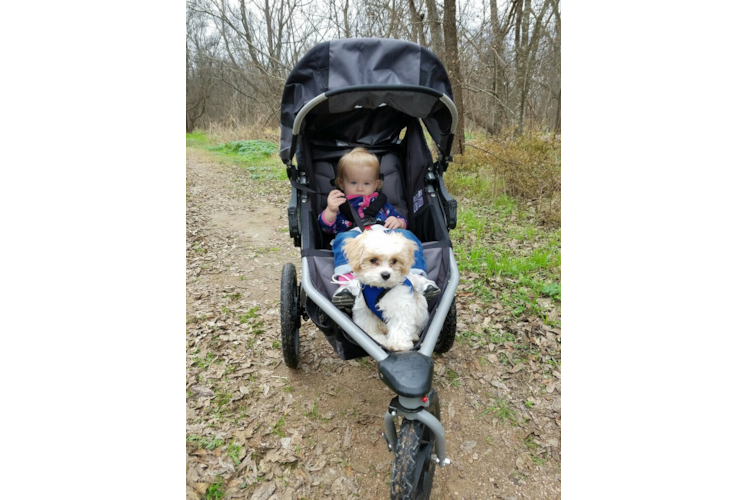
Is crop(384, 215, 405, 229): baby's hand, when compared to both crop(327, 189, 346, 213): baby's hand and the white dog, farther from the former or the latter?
the white dog

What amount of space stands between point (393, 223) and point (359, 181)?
46cm

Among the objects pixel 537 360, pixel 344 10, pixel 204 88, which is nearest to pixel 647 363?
pixel 537 360

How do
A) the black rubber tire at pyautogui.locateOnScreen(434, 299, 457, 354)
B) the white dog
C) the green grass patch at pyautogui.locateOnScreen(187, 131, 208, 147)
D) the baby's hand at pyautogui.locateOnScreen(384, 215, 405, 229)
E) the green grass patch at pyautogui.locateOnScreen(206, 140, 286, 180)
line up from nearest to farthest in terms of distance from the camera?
the white dog, the black rubber tire at pyautogui.locateOnScreen(434, 299, 457, 354), the baby's hand at pyautogui.locateOnScreen(384, 215, 405, 229), the green grass patch at pyautogui.locateOnScreen(206, 140, 286, 180), the green grass patch at pyautogui.locateOnScreen(187, 131, 208, 147)

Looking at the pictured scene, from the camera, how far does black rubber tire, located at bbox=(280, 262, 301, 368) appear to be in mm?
2754

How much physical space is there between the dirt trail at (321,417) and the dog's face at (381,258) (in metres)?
1.17

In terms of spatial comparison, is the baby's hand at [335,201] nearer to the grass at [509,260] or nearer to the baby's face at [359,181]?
the baby's face at [359,181]

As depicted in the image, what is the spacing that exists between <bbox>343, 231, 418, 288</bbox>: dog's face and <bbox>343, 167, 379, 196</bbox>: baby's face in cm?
106

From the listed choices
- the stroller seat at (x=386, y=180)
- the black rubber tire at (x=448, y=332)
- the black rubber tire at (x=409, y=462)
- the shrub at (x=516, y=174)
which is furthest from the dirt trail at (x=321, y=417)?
the shrub at (x=516, y=174)

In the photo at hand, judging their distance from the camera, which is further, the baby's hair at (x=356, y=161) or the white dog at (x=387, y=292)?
the baby's hair at (x=356, y=161)

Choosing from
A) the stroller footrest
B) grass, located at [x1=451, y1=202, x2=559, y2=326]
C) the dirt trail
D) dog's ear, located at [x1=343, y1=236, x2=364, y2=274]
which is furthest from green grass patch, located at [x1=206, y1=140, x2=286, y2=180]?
the stroller footrest

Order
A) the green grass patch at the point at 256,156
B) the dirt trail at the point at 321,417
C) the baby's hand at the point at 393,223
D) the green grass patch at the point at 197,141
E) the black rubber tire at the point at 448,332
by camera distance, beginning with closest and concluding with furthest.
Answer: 1. the dirt trail at the point at 321,417
2. the black rubber tire at the point at 448,332
3. the baby's hand at the point at 393,223
4. the green grass patch at the point at 256,156
5. the green grass patch at the point at 197,141

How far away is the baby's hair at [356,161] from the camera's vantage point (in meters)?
3.11

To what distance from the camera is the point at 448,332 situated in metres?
2.80

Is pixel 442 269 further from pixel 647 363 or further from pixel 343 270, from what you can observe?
pixel 647 363
